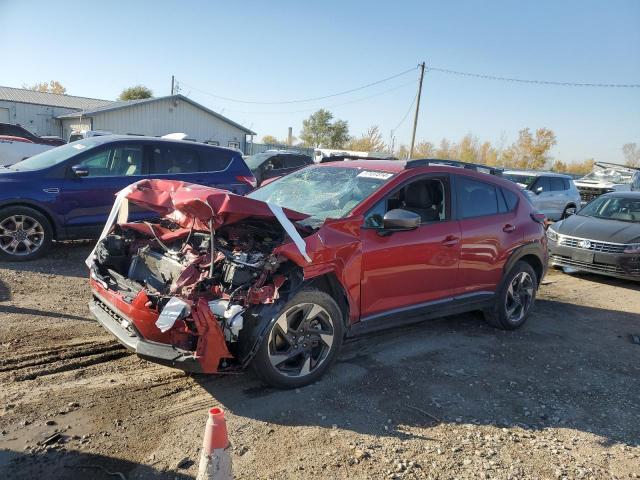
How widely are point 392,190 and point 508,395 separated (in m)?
1.97

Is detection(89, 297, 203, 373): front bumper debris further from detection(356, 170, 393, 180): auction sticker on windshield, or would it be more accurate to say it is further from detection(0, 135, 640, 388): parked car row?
detection(356, 170, 393, 180): auction sticker on windshield

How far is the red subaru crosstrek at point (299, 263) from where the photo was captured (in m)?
3.38

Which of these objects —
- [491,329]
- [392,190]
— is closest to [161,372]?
[392,190]

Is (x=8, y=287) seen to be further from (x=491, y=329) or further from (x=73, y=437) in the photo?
(x=491, y=329)

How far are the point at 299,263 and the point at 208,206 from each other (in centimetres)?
76

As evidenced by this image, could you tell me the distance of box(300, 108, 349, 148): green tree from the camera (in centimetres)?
6506

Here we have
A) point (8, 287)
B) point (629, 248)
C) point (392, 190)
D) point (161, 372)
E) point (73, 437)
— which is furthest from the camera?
point (629, 248)

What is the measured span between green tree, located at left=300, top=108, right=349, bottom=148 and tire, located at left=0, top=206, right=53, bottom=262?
Answer: 59236mm

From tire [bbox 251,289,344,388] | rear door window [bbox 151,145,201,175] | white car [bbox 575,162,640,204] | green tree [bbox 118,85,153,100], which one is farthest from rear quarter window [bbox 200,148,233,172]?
green tree [bbox 118,85,153,100]

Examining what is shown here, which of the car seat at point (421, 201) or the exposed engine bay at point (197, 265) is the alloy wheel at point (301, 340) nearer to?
the exposed engine bay at point (197, 265)

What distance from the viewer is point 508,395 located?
13.3ft

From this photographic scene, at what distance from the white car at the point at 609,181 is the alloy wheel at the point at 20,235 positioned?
64.9 ft

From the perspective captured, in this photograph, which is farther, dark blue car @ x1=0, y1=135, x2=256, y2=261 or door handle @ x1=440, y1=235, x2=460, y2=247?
dark blue car @ x1=0, y1=135, x2=256, y2=261

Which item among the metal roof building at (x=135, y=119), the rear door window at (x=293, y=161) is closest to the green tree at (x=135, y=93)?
the metal roof building at (x=135, y=119)
